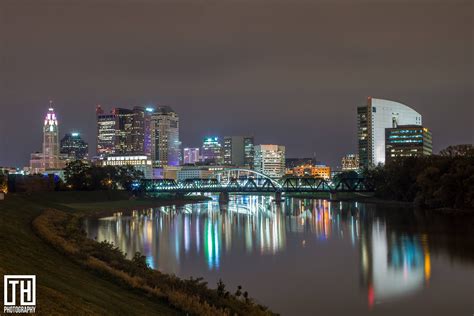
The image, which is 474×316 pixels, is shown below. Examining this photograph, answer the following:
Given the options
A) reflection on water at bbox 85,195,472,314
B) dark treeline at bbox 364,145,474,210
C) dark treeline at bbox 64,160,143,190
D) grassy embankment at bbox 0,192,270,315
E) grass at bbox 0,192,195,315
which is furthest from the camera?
dark treeline at bbox 64,160,143,190

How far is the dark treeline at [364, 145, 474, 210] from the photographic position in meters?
77.2

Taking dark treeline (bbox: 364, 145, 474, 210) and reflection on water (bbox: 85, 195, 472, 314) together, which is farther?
dark treeline (bbox: 364, 145, 474, 210)

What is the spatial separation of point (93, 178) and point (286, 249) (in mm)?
75512

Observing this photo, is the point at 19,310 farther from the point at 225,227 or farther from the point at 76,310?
the point at 225,227

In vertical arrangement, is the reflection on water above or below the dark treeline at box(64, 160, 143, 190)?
below

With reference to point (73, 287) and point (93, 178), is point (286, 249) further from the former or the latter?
point (93, 178)

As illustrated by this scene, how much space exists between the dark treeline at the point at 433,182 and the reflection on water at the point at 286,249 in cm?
1350

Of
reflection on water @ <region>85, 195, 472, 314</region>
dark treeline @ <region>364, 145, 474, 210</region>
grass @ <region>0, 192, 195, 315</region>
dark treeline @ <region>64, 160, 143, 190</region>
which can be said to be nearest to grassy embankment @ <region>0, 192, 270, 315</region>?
grass @ <region>0, 192, 195, 315</region>

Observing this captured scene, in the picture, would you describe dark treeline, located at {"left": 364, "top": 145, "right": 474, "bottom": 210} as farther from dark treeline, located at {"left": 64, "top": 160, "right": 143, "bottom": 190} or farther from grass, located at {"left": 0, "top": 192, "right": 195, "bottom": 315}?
grass, located at {"left": 0, "top": 192, "right": 195, "bottom": 315}

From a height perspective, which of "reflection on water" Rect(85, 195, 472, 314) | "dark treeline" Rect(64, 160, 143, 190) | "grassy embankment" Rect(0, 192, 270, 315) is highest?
"dark treeline" Rect(64, 160, 143, 190)

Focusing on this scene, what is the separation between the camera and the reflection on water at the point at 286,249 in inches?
1264

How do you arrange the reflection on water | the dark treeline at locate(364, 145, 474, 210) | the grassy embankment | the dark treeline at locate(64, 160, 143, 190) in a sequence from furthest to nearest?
the dark treeline at locate(64, 160, 143, 190) → the dark treeline at locate(364, 145, 474, 210) → the reflection on water → the grassy embankment

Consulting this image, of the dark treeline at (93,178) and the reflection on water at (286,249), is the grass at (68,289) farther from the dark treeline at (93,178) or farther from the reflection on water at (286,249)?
the dark treeline at (93,178)

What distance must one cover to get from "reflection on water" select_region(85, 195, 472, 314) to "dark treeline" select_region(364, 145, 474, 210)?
13.5m
